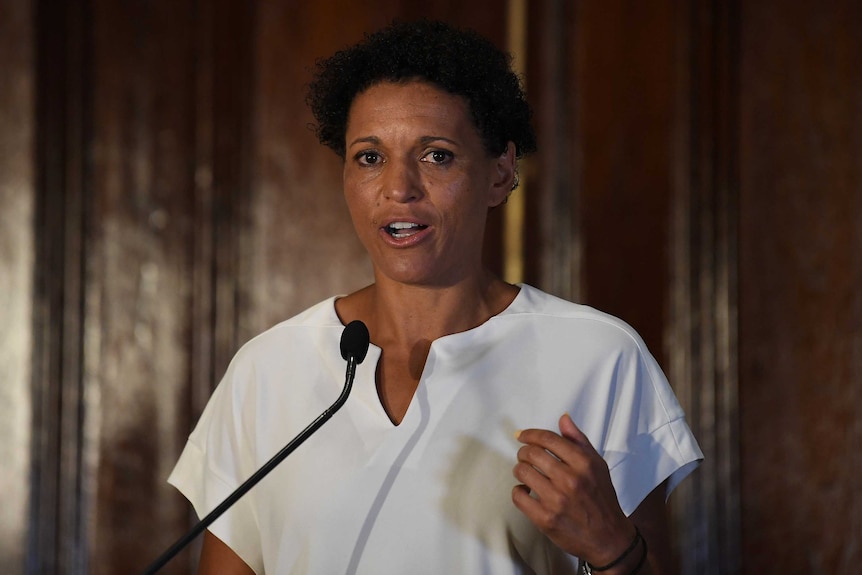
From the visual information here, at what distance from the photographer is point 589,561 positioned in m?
1.19

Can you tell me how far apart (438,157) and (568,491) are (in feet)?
1.67

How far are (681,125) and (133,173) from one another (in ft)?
3.41

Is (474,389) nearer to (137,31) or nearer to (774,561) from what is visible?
(774,561)

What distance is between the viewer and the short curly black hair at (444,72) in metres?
1.42

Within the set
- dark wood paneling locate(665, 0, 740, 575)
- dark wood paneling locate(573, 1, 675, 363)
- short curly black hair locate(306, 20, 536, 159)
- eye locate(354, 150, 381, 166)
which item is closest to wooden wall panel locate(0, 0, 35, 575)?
short curly black hair locate(306, 20, 536, 159)

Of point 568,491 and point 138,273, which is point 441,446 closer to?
point 568,491

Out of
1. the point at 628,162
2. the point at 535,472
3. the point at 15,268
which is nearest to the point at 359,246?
the point at 628,162

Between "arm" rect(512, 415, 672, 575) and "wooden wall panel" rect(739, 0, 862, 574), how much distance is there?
0.73m

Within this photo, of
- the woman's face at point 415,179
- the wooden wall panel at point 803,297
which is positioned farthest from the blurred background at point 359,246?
the woman's face at point 415,179

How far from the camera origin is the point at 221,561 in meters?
1.45

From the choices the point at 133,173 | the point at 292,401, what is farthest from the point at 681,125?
the point at 133,173

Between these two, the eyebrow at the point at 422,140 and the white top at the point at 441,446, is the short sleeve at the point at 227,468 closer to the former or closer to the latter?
the white top at the point at 441,446

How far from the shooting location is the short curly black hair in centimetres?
142

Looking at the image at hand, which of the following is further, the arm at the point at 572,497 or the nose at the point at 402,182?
the nose at the point at 402,182
